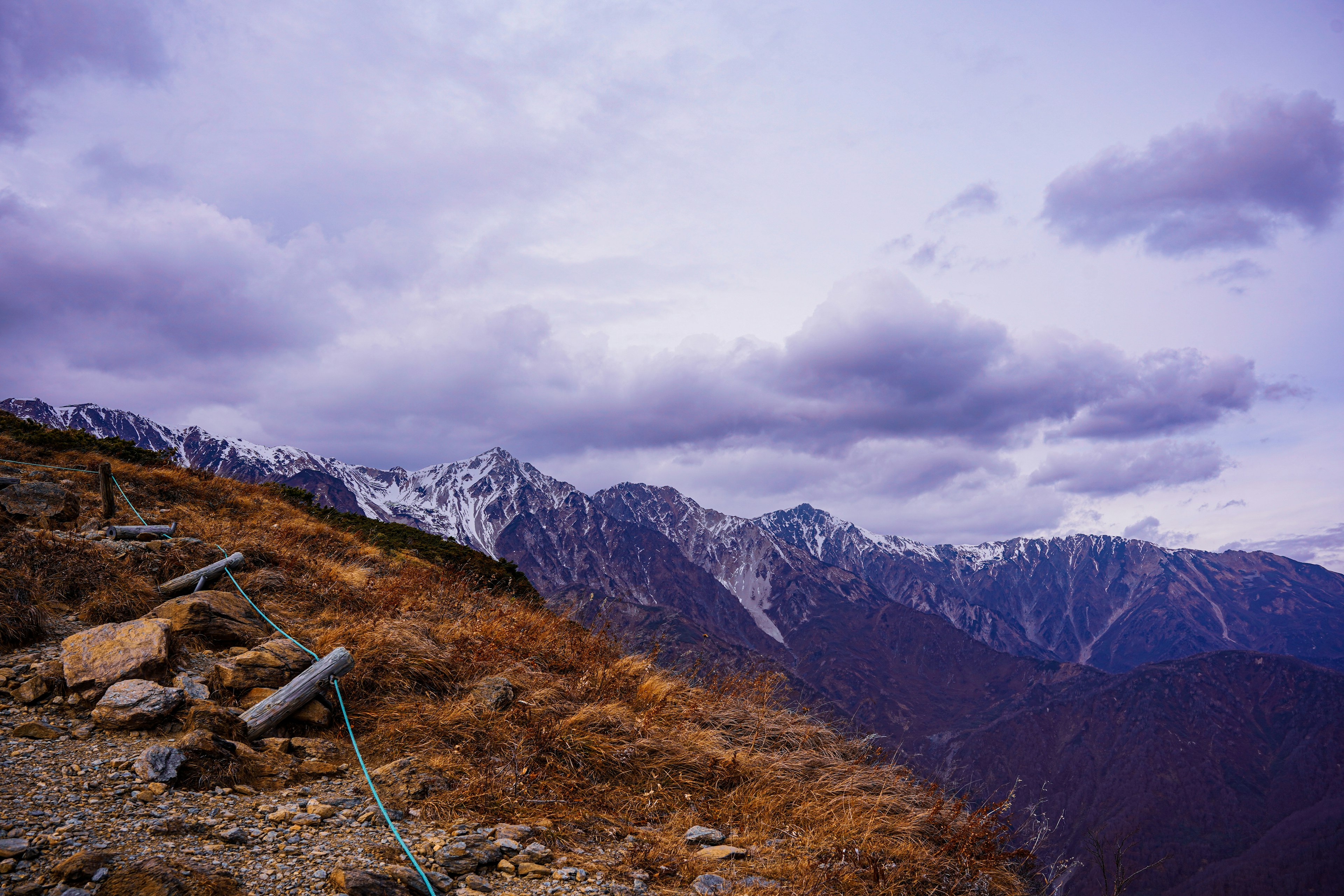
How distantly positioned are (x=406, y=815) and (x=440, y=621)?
198 inches

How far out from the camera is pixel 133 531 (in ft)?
35.0

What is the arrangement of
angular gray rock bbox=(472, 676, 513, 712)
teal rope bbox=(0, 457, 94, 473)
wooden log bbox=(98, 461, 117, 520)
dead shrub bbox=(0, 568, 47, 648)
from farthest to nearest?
teal rope bbox=(0, 457, 94, 473) → wooden log bbox=(98, 461, 117, 520) → angular gray rock bbox=(472, 676, 513, 712) → dead shrub bbox=(0, 568, 47, 648)

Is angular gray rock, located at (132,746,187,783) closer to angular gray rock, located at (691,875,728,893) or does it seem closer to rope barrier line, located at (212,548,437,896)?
rope barrier line, located at (212,548,437,896)

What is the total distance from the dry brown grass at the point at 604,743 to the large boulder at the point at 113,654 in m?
1.67

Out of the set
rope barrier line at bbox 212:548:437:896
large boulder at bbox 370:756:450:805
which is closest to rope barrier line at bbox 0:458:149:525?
rope barrier line at bbox 212:548:437:896

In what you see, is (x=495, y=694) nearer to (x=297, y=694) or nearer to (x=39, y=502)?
(x=297, y=694)

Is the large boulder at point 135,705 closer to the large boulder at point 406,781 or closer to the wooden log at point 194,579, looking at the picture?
the large boulder at point 406,781

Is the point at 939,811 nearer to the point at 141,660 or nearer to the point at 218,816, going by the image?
the point at 218,816

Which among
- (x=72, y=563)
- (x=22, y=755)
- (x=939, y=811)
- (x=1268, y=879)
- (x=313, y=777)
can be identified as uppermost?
(x=72, y=563)

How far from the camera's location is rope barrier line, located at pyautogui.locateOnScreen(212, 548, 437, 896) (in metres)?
4.81

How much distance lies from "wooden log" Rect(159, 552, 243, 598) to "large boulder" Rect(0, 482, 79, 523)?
10.6 ft

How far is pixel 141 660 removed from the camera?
6750mm

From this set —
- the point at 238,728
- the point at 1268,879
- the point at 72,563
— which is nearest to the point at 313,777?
the point at 238,728

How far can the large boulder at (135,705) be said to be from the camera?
6.04 metres
